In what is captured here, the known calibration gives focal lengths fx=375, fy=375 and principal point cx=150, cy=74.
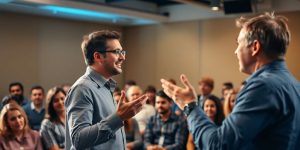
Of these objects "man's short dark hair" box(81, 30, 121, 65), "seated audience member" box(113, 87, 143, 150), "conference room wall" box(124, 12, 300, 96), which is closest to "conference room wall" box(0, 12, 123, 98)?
"conference room wall" box(124, 12, 300, 96)

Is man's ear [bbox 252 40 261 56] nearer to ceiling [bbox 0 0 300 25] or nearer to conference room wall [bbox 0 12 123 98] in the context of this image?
ceiling [bbox 0 0 300 25]

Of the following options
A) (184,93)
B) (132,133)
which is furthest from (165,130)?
(184,93)

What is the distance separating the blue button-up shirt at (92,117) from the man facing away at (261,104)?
445 mm

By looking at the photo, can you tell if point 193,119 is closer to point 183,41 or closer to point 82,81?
point 82,81

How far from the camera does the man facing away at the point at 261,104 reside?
111 centimetres

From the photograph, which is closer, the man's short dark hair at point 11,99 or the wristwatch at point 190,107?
the wristwatch at point 190,107

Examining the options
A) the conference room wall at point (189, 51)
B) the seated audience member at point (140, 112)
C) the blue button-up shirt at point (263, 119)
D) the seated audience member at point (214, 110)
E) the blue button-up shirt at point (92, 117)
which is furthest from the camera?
the conference room wall at point (189, 51)

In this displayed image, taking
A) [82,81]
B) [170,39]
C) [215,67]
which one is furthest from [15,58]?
[82,81]

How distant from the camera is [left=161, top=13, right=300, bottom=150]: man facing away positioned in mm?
1108

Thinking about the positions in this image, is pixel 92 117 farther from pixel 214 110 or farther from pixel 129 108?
pixel 214 110

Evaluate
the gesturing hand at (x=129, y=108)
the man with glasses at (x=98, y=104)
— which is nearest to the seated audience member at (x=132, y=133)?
the man with glasses at (x=98, y=104)

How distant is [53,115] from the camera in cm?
343

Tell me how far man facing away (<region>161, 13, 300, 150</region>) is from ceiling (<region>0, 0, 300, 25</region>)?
4116 mm

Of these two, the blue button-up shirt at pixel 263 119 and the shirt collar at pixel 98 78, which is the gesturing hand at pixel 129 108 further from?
the blue button-up shirt at pixel 263 119
